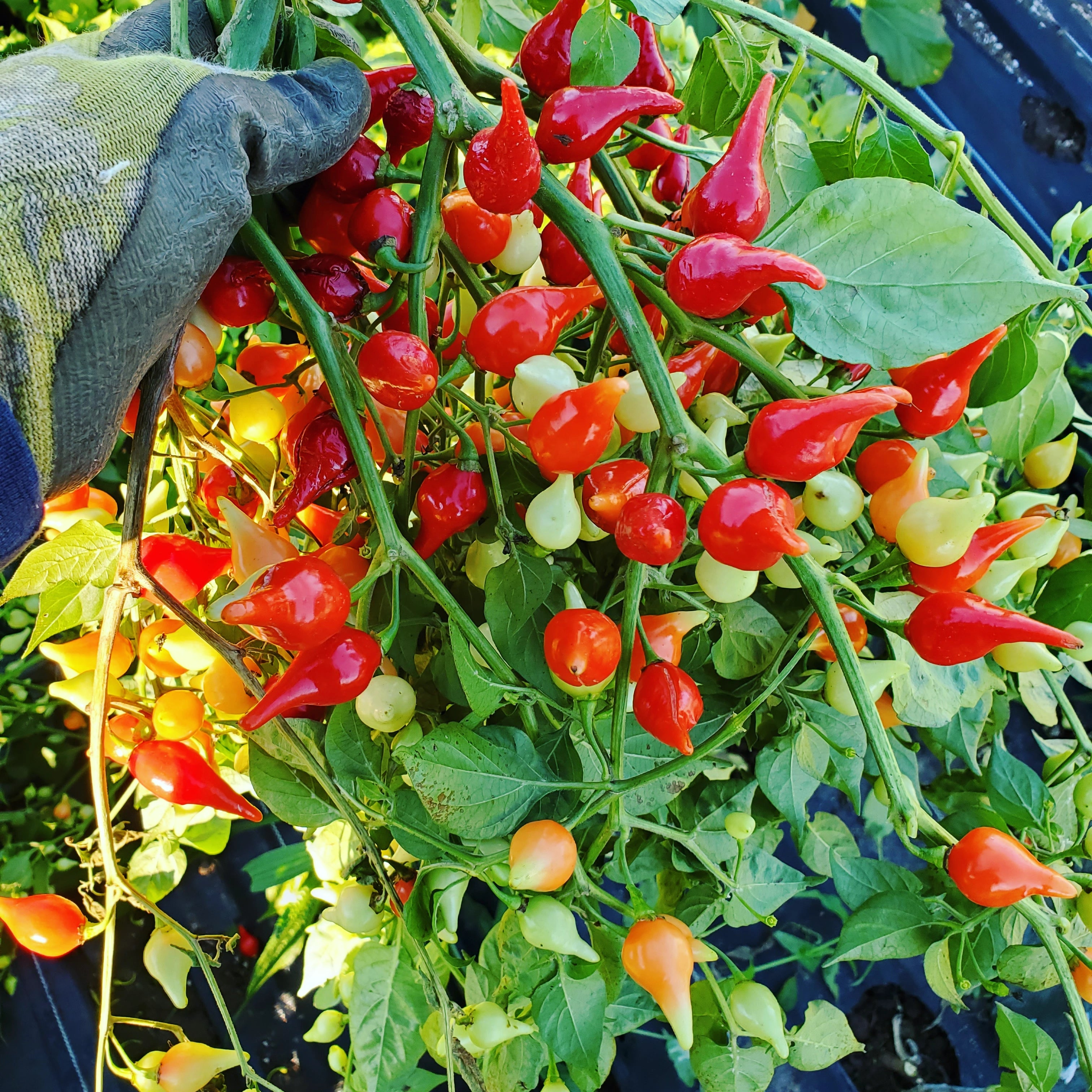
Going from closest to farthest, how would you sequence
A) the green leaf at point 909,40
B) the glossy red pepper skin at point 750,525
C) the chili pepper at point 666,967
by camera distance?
1. the glossy red pepper skin at point 750,525
2. the chili pepper at point 666,967
3. the green leaf at point 909,40

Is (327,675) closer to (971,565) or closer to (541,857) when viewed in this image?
(541,857)

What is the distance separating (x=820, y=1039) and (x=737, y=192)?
468mm

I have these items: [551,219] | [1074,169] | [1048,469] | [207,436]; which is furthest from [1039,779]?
[1074,169]

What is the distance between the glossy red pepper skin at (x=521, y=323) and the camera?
33cm

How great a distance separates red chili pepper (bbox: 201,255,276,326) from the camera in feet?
1.26

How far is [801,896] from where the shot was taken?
728 mm

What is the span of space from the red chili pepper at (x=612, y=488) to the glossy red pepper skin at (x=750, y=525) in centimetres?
5

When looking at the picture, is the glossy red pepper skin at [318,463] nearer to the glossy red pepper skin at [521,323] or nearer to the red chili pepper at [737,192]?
the glossy red pepper skin at [521,323]

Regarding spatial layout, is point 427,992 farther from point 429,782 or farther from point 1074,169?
point 1074,169

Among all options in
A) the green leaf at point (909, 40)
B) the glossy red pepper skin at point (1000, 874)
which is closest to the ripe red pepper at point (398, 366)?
the glossy red pepper skin at point (1000, 874)

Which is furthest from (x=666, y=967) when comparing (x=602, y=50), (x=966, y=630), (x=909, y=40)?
(x=909, y=40)

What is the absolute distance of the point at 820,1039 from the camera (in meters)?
0.48

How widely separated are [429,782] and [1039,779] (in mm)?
363

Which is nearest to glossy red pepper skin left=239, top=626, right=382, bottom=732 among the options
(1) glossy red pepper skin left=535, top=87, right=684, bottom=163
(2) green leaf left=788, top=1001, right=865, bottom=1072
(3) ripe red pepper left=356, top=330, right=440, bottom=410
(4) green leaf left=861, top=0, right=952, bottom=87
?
(3) ripe red pepper left=356, top=330, right=440, bottom=410
